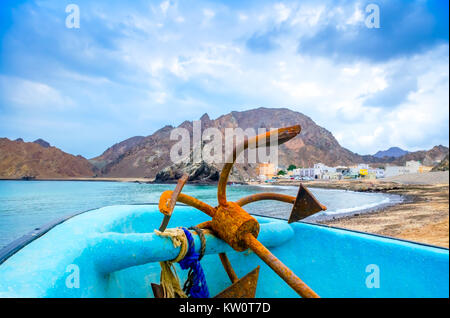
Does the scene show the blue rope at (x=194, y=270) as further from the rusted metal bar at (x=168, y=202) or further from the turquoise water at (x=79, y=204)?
the turquoise water at (x=79, y=204)

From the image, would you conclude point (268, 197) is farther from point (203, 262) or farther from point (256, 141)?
point (203, 262)

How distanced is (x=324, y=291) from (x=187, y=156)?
2197 inches

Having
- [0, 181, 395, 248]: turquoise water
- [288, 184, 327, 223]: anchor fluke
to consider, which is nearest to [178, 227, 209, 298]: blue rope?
[288, 184, 327, 223]: anchor fluke

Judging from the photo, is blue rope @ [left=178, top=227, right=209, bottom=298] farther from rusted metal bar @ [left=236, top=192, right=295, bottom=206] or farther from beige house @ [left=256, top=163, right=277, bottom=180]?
beige house @ [left=256, top=163, right=277, bottom=180]

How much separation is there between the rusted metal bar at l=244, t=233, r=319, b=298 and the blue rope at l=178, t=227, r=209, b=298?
327 mm

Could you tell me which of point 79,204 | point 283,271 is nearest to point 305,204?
point 283,271

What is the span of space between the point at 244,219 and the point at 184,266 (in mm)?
468

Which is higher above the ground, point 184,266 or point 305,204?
point 305,204

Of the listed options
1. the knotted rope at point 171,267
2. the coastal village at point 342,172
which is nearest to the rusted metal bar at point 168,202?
the knotted rope at point 171,267

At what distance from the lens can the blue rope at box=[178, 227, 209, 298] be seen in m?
1.48

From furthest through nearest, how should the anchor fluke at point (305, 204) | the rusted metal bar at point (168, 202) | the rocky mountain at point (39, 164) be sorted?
the rocky mountain at point (39, 164) → the anchor fluke at point (305, 204) → the rusted metal bar at point (168, 202)

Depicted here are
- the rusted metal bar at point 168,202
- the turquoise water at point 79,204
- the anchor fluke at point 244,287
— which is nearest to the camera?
the rusted metal bar at point 168,202

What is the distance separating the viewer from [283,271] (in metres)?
1.23

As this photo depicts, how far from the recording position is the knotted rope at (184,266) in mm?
→ 1448
